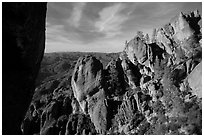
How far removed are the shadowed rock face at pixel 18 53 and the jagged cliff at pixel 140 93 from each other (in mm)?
41541

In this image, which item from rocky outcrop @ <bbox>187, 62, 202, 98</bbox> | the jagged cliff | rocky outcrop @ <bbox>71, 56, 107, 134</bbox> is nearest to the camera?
rocky outcrop @ <bbox>187, 62, 202, 98</bbox>

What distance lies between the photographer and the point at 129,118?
66.0m

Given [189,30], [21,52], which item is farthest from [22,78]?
[189,30]

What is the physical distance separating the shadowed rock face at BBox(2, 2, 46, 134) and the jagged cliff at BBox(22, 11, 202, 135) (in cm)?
4154

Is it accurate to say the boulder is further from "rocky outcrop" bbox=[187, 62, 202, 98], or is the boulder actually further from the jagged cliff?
"rocky outcrop" bbox=[187, 62, 202, 98]

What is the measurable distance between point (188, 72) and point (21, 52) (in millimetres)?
57097

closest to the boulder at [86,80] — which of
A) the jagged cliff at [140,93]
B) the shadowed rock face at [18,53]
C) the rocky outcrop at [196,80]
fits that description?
the jagged cliff at [140,93]

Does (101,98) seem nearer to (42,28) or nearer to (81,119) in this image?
(81,119)

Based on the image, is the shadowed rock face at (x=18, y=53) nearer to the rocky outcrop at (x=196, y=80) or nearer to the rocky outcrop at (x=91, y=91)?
the rocky outcrop at (x=196, y=80)

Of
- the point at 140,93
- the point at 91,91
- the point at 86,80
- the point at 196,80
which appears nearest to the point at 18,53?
the point at 196,80

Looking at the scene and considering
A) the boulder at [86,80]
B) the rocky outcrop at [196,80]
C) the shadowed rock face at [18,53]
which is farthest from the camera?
the boulder at [86,80]

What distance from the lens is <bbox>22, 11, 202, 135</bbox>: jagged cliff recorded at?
59.4 meters

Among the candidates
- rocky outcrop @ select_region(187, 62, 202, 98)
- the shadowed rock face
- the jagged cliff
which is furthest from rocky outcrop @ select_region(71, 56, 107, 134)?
the shadowed rock face

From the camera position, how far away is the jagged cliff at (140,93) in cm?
5938
